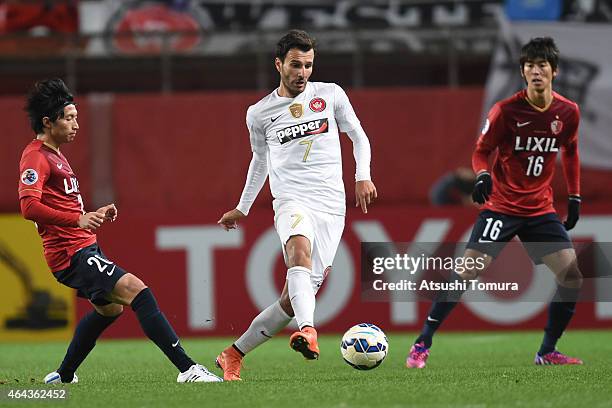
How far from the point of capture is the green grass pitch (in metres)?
5.84

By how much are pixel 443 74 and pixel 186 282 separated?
5.63 metres

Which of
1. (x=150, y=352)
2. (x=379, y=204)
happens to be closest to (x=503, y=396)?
(x=150, y=352)

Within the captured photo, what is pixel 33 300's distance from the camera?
12.9m

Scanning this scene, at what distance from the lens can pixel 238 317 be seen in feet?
41.7

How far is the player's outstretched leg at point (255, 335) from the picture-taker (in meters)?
7.27

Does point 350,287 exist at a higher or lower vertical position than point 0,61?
lower

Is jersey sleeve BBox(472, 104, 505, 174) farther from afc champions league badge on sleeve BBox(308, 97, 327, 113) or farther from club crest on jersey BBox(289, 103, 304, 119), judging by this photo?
club crest on jersey BBox(289, 103, 304, 119)

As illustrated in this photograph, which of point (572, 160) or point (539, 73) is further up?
point (539, 73)

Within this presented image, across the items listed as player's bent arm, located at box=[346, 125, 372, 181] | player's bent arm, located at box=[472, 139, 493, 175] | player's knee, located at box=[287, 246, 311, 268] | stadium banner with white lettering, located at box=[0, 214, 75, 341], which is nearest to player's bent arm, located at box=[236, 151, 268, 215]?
player's bent arm, located at box=[346, 125, 372, 181]

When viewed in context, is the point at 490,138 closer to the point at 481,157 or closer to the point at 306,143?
the point at 481,157

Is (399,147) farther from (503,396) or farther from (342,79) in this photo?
(503,396)

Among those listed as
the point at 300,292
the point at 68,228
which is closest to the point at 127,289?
the point at 68,228

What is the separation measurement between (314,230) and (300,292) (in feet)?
1.43

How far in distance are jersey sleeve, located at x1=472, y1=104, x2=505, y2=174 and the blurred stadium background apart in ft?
14.7
